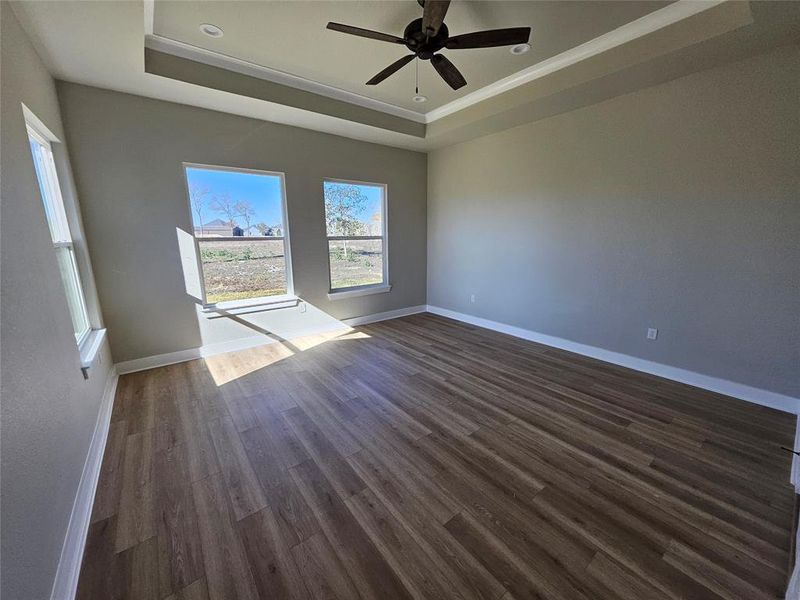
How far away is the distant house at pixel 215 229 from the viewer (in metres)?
3.48

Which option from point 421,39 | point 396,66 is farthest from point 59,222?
point 421,39

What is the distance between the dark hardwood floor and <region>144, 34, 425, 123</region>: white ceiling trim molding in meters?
2.96

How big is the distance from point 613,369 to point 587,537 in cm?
230

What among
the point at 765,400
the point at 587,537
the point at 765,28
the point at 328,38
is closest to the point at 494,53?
the point at 328,38

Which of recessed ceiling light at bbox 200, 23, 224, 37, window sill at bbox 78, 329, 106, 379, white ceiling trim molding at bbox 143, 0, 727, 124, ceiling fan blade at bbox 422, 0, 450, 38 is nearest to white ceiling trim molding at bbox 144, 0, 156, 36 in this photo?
white ceiling trim molding at bbox 143, 0, 727, 124

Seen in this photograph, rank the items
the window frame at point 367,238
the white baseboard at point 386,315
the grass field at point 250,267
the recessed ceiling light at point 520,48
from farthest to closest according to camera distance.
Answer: the white baseboard at point 386,315
the window frame at point 367,238
the grass field at point 250,267
the recessed ceiling light at point 520,48

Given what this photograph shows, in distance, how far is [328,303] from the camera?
457cm

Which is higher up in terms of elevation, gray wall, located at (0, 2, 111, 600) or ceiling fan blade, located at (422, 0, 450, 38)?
ceiling fan blade, located at (422, 0, 450, 38)

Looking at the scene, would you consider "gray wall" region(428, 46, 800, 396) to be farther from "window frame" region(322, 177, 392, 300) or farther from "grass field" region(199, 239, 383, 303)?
"grass field" region(199, 239, 383, 303)

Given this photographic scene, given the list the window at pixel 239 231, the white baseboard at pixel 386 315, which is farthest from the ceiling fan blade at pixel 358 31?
the white baseboard at pixel 386 315

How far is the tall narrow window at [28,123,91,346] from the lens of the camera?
234cm

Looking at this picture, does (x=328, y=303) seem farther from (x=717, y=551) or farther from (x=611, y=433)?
(x=717, y=551)

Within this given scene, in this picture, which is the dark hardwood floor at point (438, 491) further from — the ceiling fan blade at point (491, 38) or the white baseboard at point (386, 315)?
the ceiling fan blade at point (491, 38)

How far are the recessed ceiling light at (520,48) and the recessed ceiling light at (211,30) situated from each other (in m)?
2.42
